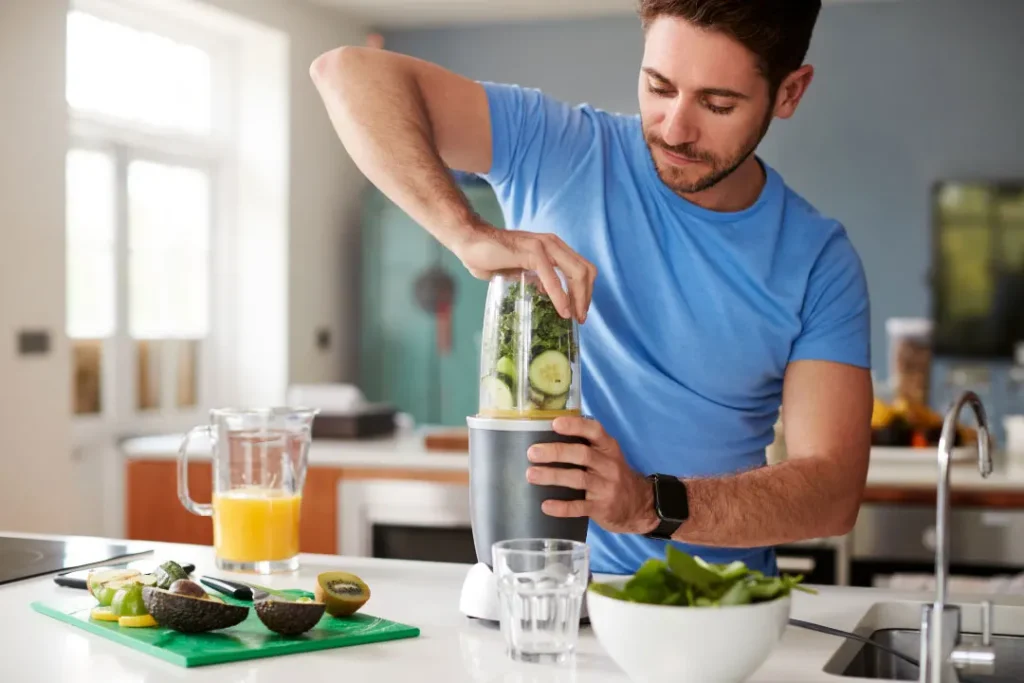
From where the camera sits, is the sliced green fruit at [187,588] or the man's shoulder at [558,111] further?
the man's shoulder at [558,111]

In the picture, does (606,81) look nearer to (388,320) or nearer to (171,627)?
(388,320)

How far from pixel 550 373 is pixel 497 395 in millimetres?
65

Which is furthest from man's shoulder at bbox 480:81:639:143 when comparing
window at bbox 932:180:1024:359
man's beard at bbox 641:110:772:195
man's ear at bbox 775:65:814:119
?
window at bbox 932:180:1024:359

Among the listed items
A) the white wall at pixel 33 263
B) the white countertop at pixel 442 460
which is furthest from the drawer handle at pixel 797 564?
the white wall at pixel 33 263

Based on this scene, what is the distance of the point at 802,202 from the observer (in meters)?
1.88

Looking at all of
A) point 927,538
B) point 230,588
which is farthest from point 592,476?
point 927,538

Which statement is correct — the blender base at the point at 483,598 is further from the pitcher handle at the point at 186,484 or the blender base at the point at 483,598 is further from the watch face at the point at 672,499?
the pitcher handle at the point at 186,484

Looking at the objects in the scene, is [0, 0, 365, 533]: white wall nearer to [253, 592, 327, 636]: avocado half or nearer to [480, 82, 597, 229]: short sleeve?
[480, 82, 597, 229]: short sleeve

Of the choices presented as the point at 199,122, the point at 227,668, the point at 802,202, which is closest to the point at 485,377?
the point at 227,668

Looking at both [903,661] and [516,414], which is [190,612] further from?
[903,661]

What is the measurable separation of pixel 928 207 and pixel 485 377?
17.4 ft

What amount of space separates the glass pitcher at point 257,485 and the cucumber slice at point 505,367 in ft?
1.33

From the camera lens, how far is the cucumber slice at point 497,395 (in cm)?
129

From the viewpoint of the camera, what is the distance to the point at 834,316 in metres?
1.75
